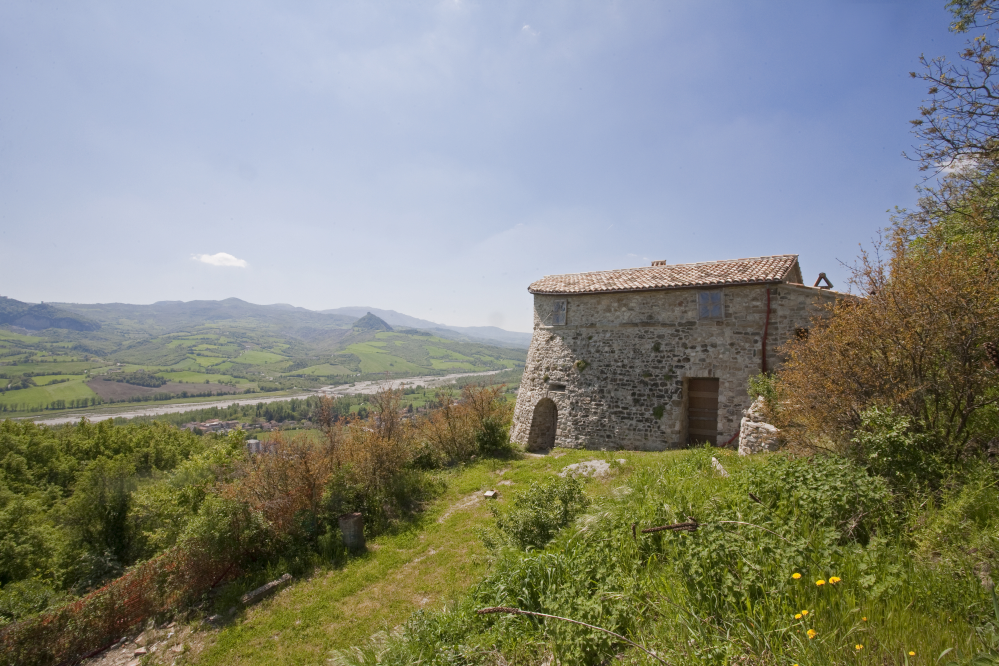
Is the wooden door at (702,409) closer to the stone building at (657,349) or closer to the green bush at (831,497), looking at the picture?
the stone building at (657,349)

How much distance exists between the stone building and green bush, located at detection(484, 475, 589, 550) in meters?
8.82

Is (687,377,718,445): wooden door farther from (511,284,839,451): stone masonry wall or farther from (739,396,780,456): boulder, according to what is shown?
(739,396,780,456): boulder

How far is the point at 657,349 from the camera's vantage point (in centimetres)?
1430

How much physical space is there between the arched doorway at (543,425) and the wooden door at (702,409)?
17.0 feet

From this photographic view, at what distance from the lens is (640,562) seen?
381cm

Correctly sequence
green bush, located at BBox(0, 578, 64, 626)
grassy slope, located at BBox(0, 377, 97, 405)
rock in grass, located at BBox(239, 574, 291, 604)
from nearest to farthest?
green bush, located at BBox(0, 578, 64, 626) < rock in grass, located at BBox(239, 574, 291, 604) < grassy slope, located at BBox(0, 377, 97, 405)

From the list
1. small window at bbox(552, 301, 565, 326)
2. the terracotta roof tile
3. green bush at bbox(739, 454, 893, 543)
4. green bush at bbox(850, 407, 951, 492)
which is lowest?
green bush at bbox(739, 454, 893, 543)

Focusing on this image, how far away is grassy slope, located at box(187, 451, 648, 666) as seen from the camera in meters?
6.04

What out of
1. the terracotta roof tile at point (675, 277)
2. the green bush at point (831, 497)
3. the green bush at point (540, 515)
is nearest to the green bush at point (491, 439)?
the terracotta roof tile at point (675, 277)

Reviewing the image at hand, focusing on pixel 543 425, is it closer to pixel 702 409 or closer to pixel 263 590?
pixel 702 409

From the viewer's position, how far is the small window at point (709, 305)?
1334cm

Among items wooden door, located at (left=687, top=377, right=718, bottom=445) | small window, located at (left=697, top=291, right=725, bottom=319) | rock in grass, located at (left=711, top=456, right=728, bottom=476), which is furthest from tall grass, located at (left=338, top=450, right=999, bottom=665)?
wooden door, located at (left=687, top=377, right=718, bottom=445)

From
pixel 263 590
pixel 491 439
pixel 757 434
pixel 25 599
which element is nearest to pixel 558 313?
pixel 491 439

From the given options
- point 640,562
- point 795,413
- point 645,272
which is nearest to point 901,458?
point 795,413
